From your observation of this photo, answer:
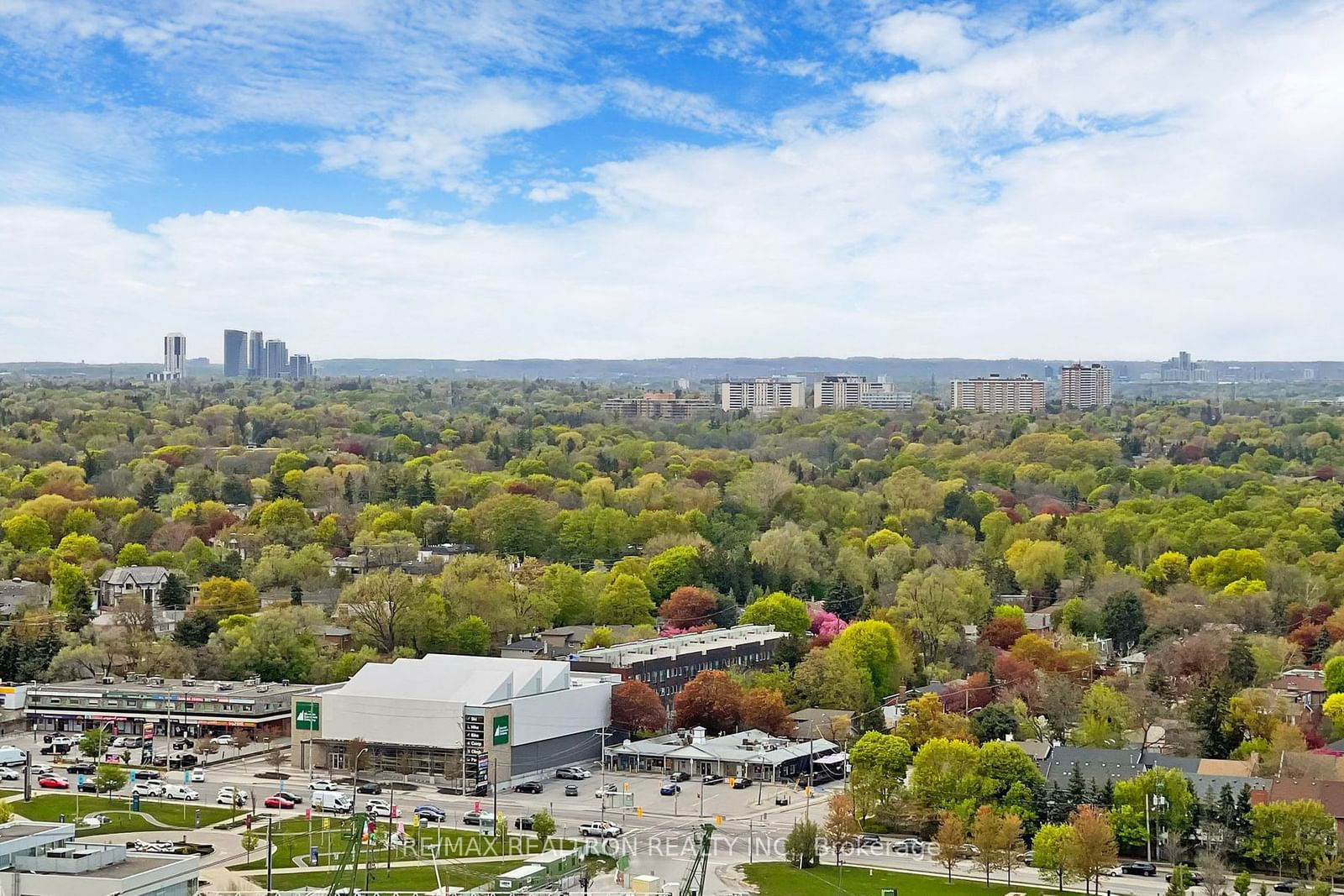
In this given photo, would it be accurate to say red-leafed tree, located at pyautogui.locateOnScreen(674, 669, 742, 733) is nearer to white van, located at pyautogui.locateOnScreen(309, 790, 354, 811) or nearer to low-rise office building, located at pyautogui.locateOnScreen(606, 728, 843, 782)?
low-rise office building, located at pyautogui.locateOnScreen(606, 728, 843, 782)

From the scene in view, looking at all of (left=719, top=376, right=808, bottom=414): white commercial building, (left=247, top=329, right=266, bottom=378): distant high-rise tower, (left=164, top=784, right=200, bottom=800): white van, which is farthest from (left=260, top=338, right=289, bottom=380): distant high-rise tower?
(left=164, top=784, right=200, bottom=800): white van

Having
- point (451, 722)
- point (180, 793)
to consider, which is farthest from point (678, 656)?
point (180, 793)

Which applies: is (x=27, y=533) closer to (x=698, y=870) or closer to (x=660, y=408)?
(x=698, y=870)

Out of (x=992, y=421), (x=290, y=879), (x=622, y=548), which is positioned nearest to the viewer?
(x=290, y=879)

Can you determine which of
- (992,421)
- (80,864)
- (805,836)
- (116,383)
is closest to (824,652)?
(805,836)

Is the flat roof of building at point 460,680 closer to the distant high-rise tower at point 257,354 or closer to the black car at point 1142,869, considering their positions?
the black car at point 1142,869

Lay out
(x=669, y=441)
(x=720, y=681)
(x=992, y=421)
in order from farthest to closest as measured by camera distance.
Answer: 1. (x=992, y=421)
2. (x=669, y=441)
3. (x=720, y=681)

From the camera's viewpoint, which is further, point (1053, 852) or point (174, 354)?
point (174, 354)

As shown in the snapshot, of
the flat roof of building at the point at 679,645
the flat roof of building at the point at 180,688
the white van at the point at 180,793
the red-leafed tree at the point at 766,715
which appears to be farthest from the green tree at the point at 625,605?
the white van at the point at 180,793

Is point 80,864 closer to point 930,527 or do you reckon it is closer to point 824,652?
point 824,652
